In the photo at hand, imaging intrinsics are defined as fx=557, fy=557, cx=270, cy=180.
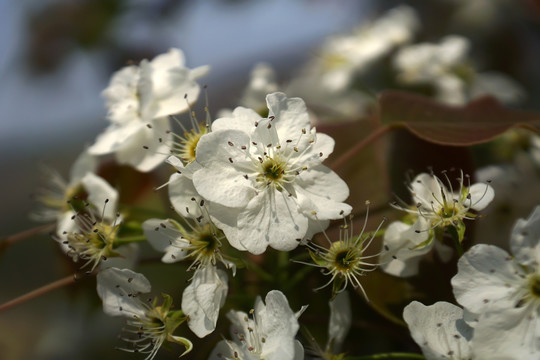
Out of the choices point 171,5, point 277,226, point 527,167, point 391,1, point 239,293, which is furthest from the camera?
point 391,1

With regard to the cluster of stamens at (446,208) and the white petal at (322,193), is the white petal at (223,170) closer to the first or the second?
the white petal at (322,193)

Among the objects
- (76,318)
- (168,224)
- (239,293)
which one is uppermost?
(168,224)

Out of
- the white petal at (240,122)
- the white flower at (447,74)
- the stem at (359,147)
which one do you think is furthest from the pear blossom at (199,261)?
the white flower at (447,74)

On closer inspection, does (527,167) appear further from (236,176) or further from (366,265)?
(236,176)

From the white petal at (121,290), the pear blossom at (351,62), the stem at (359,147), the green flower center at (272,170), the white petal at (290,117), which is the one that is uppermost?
the white petal at (290,117)

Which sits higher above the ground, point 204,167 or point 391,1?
point 204,167

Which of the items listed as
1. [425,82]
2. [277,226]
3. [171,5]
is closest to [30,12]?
[171,5]
